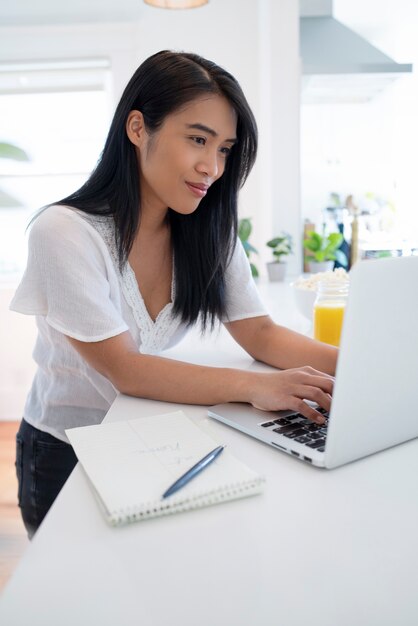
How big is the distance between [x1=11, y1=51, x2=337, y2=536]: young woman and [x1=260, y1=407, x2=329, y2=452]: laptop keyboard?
0.47 feet

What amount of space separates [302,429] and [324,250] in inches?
77.4

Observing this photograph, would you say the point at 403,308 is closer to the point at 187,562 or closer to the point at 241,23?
the point at 187,562

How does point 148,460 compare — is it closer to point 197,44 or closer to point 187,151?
point 187,151

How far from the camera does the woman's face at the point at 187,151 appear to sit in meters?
1.21

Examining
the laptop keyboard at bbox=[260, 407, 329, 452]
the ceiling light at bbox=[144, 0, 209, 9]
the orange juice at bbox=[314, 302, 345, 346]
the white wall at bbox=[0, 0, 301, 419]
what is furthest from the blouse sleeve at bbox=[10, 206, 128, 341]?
the white wall at bbox=[0, 0, 301, 419]

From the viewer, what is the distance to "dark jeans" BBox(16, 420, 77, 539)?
126cm

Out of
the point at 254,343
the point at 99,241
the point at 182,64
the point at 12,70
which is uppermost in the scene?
the point at 12,70

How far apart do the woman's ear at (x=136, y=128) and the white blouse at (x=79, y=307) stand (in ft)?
0.58

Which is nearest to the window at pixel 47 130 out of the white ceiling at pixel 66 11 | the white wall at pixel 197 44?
the white wall at pixel 197 44

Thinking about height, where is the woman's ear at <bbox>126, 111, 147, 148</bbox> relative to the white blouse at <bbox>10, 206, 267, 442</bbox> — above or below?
above

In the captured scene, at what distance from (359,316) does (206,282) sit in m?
0.70

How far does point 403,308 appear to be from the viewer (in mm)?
707

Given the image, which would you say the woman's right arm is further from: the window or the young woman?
the window

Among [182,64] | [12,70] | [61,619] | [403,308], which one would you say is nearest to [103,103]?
[12,70]
